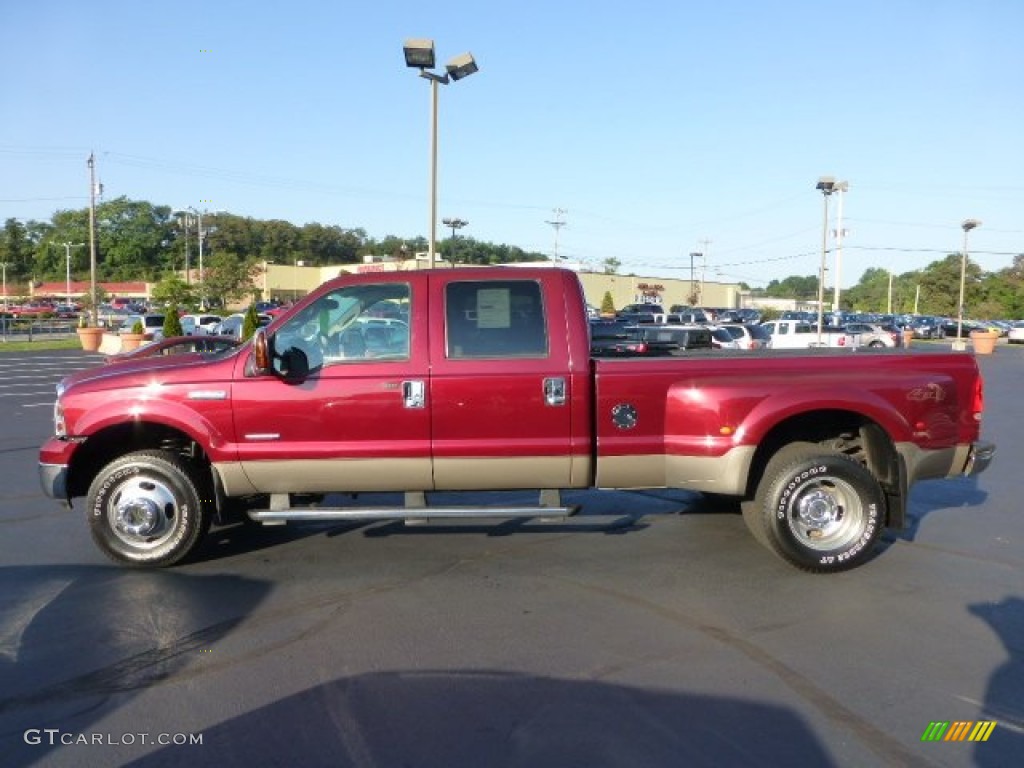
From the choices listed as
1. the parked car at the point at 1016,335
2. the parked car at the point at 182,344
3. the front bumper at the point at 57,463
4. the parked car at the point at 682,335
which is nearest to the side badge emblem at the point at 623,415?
the front bumper at the point at 57,463

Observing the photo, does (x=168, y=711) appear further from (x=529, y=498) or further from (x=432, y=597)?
(x=529, y=498)

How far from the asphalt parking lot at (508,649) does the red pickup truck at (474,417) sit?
46cm

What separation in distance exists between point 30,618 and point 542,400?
3.35 metres

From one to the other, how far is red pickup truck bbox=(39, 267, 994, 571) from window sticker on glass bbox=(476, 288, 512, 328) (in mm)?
11

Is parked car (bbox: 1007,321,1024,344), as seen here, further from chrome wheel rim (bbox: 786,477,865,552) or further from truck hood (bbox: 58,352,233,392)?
truck hood (bbox: 58,352,233,392)

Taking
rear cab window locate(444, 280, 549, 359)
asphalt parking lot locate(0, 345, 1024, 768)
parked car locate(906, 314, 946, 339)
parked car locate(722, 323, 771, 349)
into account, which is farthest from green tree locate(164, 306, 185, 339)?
parked car locate(906, 314, 946, 339)

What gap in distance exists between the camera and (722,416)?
18.3ft

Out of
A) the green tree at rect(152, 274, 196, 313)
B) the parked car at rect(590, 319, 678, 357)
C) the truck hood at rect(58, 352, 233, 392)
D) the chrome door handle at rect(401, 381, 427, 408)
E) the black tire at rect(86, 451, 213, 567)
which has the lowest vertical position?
the black tire at rect(86, 451, 213, 567)

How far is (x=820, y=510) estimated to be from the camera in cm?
575

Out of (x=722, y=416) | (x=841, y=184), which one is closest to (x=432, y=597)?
(x=722, y=416)

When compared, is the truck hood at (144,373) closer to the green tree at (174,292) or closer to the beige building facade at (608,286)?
the green tree at (174,292)

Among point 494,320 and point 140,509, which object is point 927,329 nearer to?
point 494,320

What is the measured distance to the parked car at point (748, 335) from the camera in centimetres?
2688

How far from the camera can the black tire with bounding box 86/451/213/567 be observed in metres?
5.71
